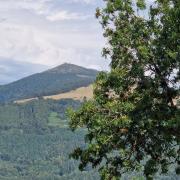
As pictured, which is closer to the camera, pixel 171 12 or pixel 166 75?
pixel 171 12

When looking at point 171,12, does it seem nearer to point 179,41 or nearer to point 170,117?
point 179,41

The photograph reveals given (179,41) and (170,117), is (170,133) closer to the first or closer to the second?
(170,117)

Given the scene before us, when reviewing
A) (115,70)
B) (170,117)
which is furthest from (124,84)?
(170,117)

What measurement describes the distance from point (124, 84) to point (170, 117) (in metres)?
4.00

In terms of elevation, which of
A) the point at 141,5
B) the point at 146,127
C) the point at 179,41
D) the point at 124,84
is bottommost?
the point at 146,127

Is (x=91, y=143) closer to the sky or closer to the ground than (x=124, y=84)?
closer to the ground

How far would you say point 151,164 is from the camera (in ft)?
130

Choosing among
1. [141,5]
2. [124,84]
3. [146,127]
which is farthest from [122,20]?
[146,127]

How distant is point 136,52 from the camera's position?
39000 mm

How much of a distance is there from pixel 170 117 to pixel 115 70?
4.99 meters

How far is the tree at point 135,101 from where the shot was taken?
125 feet

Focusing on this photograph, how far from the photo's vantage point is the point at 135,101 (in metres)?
39.2

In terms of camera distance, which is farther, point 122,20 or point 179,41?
point 122,20

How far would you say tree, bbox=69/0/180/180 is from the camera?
125 feet
